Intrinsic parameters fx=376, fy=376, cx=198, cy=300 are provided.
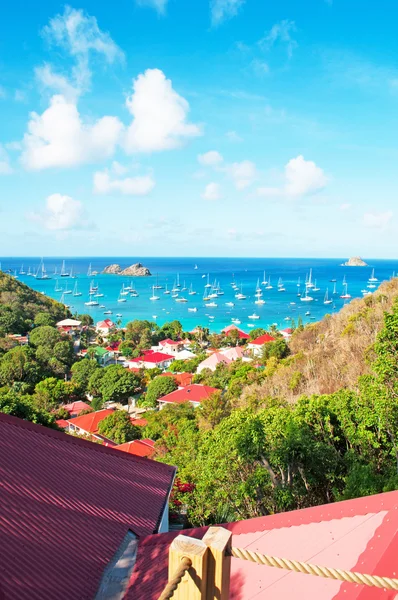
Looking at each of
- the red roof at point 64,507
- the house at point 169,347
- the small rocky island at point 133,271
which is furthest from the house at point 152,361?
the small rocky island at point 133,271

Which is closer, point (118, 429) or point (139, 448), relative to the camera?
point (139, 448)

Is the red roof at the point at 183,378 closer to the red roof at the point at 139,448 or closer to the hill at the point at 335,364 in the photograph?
the hill at the point at 335,364

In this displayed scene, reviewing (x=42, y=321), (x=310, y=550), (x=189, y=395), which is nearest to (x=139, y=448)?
(x=189, y=395)

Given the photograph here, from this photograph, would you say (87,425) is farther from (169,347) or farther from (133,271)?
(133,271)

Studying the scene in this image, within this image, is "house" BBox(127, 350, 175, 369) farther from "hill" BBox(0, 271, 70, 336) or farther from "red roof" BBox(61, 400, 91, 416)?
"hill" BBox(0, 271, 70, 336)

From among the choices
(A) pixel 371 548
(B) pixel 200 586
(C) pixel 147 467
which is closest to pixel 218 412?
(C) pixel 147 467
